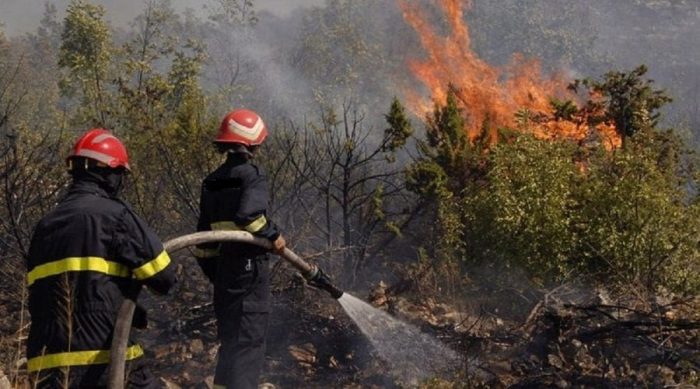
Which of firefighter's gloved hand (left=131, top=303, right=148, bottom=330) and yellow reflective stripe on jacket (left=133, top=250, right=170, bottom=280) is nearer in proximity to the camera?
yellow reflective stripe on jacket (left=133, top=250, right=170, bottom=280)

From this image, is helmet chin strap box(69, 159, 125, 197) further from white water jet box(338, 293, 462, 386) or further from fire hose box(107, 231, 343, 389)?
white water jet box(338, 293, 462, 386)

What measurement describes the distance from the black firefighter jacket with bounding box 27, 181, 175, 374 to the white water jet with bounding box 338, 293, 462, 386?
263cm

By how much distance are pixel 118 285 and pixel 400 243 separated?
8294 mm

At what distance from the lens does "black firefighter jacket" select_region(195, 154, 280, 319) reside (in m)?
4.33

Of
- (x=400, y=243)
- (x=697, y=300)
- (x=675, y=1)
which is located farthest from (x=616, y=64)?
(x=697, y=300)

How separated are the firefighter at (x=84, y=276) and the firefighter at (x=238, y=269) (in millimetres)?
1257

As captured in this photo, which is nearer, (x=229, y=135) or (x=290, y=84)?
(x=229, y=135)

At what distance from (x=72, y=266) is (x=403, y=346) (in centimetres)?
371

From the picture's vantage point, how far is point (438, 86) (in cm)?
1736

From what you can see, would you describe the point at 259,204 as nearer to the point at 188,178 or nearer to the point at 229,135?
the point at 229,135

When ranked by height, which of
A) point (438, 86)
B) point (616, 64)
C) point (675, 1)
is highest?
point (675, 1)

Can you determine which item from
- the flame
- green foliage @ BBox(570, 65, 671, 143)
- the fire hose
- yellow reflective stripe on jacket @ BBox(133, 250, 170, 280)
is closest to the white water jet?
the fire hose

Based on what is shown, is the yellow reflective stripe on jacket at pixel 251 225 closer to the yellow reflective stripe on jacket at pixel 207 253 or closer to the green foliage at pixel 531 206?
the yellow reflective stripe on jacket at pixel 207 253

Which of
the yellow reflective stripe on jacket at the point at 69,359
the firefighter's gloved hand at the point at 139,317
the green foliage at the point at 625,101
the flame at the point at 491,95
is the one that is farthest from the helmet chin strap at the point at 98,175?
the green foliage at the point at 625,101
